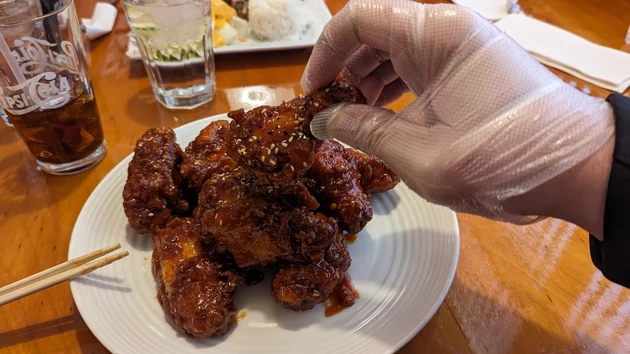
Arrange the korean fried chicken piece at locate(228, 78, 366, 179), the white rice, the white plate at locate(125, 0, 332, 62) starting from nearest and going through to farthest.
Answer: the korean fried chicken piece at locate(228, 78, 366, 179)
the white plate at locate(125, 0, 332, 62)
the white rice

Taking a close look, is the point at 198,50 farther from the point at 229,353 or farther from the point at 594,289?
the point at 594,289

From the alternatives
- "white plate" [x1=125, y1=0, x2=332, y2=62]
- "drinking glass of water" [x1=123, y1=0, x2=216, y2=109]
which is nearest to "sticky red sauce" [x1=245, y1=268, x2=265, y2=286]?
"drinking glass of water" [x1=123, y1=0, x2=216, y2=109]

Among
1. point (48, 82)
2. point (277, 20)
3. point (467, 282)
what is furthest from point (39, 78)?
point (467, 282)

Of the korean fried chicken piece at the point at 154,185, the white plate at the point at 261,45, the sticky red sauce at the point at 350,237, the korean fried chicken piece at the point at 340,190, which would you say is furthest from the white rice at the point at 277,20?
the sticky red sauce at the point at 350,237

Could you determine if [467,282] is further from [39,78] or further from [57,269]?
[39,78]

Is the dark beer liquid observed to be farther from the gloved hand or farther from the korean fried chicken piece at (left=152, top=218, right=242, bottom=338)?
the gloved hand

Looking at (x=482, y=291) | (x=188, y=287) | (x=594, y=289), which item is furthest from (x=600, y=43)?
(x=188, y=287)

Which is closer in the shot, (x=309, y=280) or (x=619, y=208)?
(x=619, y=208)
